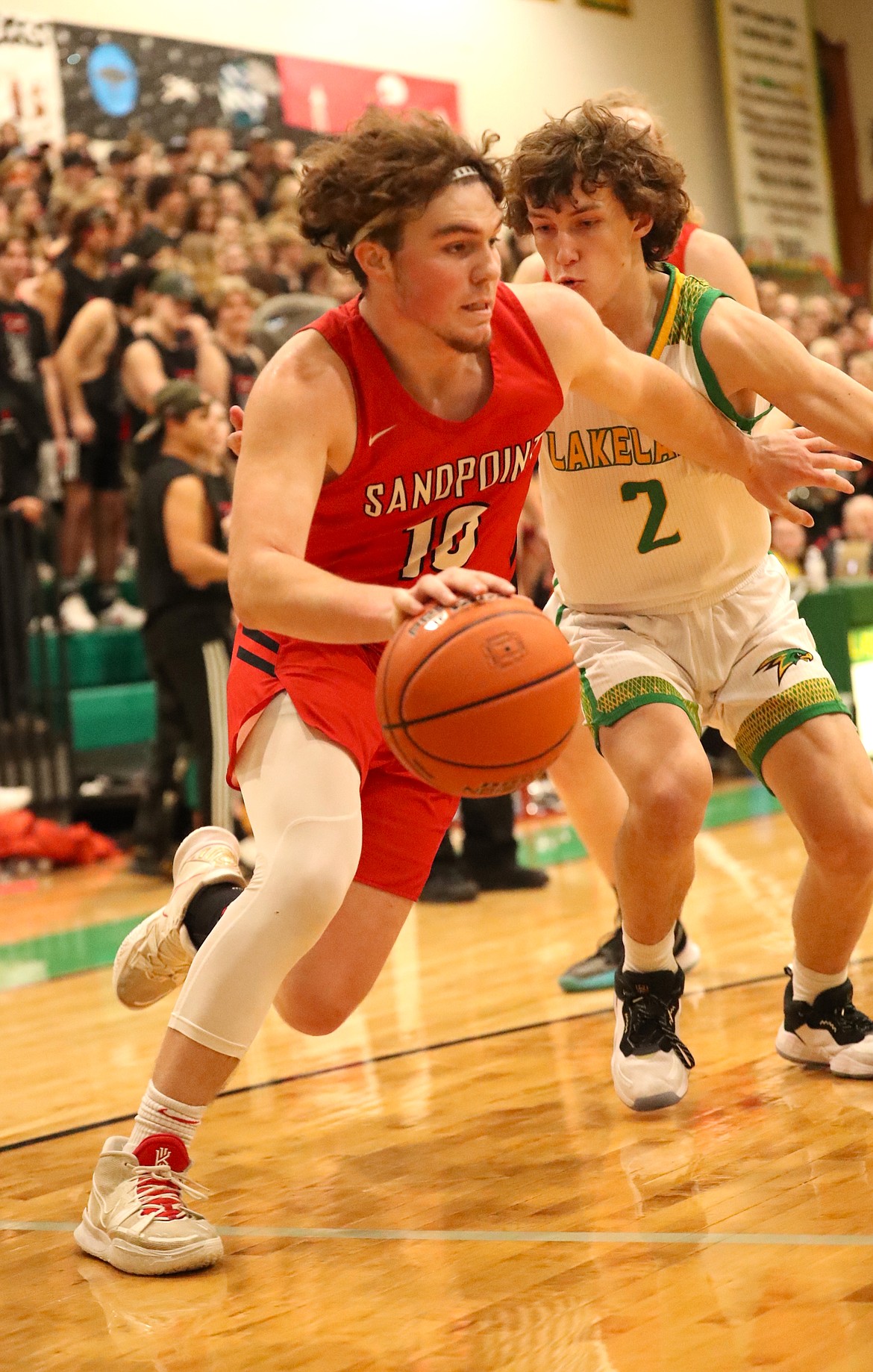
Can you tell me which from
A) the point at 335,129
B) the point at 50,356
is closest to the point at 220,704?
the point at 50,356

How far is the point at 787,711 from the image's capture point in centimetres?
320

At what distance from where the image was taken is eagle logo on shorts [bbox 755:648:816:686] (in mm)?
3254

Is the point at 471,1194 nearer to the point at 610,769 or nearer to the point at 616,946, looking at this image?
the point at 610,769

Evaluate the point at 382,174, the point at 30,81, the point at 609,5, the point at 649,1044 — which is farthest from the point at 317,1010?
the point at 609,5

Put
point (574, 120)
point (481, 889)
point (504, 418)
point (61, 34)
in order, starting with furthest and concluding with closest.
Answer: point (61, 34) → point (481, 889) → point (574, 120) → point (504, 418)

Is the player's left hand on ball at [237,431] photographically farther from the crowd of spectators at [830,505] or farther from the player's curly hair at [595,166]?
the crowd of spectators at [830,505]

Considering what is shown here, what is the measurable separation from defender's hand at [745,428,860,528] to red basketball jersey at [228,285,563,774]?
480 millimetres

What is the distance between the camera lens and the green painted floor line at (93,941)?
17.6 feet

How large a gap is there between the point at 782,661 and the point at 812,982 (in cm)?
67

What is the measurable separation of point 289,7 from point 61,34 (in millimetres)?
2274

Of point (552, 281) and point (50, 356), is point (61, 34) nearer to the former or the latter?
point (50, 356)

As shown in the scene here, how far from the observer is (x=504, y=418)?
277cm

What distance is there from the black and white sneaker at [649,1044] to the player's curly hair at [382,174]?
157 cm

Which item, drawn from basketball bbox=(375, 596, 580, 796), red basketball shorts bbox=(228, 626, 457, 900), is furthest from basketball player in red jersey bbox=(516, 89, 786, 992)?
basketball bbox=(375, 596, 580, 796)
